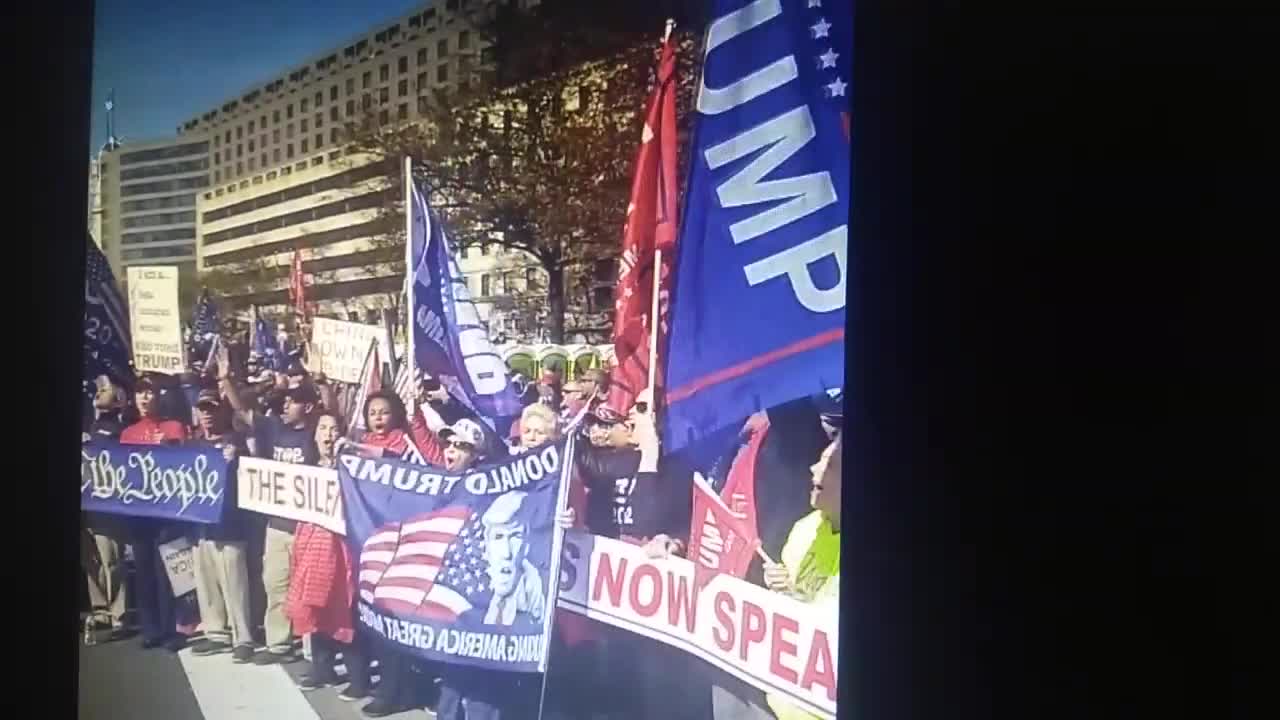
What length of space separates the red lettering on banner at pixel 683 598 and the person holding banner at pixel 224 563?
0.59 metres

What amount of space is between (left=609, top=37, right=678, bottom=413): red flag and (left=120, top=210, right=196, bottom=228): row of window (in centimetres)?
61

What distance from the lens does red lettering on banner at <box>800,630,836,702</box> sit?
1372 millimetres

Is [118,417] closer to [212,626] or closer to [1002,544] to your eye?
[212,626]

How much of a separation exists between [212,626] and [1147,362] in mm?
1252

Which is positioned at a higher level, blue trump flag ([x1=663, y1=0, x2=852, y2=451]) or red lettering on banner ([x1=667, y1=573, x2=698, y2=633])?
blue trump flag ([x1=663, y1=0, x2=852, y2=451])

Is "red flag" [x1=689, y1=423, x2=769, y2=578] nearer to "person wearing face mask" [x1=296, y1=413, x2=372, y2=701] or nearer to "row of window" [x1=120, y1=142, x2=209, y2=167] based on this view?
"person wearing face mask" [x1=296, y1=413, x2=372, y2=701]

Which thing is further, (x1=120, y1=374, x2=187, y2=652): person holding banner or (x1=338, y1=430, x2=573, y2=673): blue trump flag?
(x1=120, y1=374, x2=187, y2=652): person holding banner

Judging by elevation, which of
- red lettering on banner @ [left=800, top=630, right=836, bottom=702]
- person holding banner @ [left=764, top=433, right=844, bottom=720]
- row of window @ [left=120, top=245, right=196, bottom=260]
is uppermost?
row of window @ [left=120, top=245, right=196, bottom=260]

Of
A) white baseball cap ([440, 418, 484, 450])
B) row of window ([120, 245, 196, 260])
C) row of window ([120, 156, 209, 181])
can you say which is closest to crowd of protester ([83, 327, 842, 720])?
white baseball cap ([440, 418, 484, 450])

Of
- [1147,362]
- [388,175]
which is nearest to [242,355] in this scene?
[388,175]

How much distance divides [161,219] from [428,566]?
604mm

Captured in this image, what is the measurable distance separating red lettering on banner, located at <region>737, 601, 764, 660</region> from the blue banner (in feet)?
2.37

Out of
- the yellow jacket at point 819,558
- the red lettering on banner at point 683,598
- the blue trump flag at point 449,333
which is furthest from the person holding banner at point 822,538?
the blue trump flag at point 449,333

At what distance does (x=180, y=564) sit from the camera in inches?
61.4
